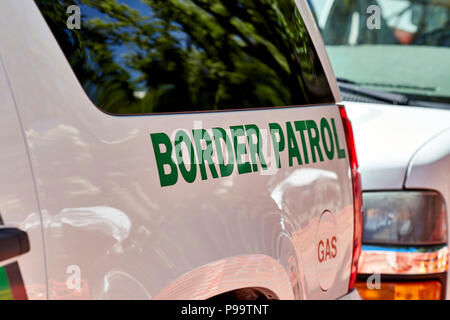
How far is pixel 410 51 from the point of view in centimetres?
448

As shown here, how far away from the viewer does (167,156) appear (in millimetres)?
1784

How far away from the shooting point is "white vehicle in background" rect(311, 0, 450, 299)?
3172 millimetres

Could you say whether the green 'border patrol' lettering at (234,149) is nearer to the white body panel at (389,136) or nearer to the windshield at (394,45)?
the white body panel at (389,136)

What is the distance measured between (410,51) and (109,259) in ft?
10.9

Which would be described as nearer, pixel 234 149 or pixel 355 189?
pixel 234 149

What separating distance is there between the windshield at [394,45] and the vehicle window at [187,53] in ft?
6.34

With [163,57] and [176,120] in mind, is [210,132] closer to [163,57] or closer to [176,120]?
[176,120]

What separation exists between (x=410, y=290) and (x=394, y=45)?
6.40 ft

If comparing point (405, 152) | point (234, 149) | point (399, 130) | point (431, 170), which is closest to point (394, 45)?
point (399, 130)

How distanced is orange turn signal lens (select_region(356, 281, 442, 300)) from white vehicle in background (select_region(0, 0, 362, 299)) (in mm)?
636

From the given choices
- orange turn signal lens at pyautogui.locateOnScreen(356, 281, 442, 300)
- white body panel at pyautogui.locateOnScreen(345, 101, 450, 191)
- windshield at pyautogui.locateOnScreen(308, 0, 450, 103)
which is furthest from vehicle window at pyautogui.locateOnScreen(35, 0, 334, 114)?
windshield at pyautogui.locateOnScreen(308, 0, 450, 103)

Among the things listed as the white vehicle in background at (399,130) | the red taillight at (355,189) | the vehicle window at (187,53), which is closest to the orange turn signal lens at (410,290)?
the white vehicle in background at (399,130)

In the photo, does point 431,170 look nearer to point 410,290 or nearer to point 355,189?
point 410,290

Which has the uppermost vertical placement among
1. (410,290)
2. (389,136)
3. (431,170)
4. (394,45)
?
(394,45)
